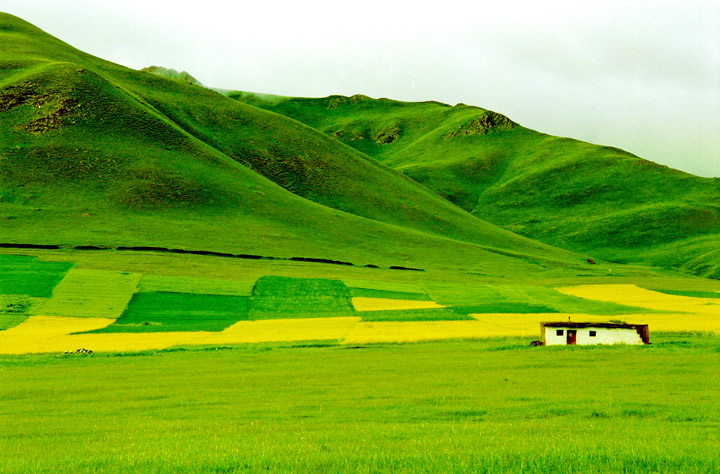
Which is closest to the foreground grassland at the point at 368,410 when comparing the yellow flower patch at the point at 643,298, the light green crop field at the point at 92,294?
the light green crop field at the point at 92,294

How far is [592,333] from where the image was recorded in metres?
44.6

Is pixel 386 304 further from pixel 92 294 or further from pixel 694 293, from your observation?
pixel 694 293

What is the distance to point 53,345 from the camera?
44.4 m

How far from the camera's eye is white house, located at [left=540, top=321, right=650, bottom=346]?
43500mm

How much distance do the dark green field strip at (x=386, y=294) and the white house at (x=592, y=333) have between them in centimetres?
3313

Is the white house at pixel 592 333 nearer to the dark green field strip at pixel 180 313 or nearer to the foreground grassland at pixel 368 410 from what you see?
the foreground grassland at pixel 368 410

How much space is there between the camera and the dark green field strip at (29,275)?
67.9 m

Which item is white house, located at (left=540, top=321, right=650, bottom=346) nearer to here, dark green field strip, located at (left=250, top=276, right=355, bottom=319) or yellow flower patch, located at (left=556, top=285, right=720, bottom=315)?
dark green field strip, located at (left=250, top=276, right=355, bottom=319)

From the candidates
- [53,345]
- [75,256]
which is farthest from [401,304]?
[75,256]

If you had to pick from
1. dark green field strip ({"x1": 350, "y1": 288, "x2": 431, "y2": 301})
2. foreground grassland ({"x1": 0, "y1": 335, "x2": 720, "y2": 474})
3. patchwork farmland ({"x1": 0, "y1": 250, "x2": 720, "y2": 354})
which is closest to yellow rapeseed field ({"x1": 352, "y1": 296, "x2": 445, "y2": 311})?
patchwork farmland ({"x1": 0, "y1": 250, "x2": 720, "y2": 354})

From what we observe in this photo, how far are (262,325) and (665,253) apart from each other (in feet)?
532

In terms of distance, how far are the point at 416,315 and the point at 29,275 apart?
1840 inches

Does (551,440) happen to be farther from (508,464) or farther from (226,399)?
(226,399)

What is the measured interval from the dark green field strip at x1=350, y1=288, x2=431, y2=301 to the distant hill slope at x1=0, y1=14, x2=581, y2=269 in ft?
117
